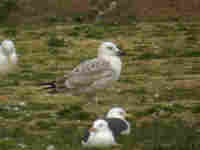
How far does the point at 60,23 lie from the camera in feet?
98.1

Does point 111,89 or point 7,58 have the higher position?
point 7,58

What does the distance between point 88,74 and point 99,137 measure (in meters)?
4.24

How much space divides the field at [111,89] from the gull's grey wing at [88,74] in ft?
1.61

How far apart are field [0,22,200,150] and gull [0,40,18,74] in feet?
0.95

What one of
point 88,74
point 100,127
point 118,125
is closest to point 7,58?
point 88,74

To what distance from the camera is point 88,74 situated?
15.1 meters

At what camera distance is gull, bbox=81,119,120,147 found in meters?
11.0

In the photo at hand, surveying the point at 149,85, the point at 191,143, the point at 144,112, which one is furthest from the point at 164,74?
the point at 191,143

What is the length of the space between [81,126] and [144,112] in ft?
5.51

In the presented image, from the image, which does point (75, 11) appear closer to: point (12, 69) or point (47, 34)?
point (47, 34)

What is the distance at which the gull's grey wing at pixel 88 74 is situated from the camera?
1505 cm

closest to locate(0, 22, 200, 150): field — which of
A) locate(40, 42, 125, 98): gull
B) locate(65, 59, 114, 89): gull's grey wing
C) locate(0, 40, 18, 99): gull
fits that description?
locate(0, 40, 18, 99): gull

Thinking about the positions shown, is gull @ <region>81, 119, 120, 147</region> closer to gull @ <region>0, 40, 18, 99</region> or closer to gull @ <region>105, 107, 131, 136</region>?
gull @ <region>105, 107, 131, 136</region>

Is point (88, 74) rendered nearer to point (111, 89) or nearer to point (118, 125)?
point (111, 89)
